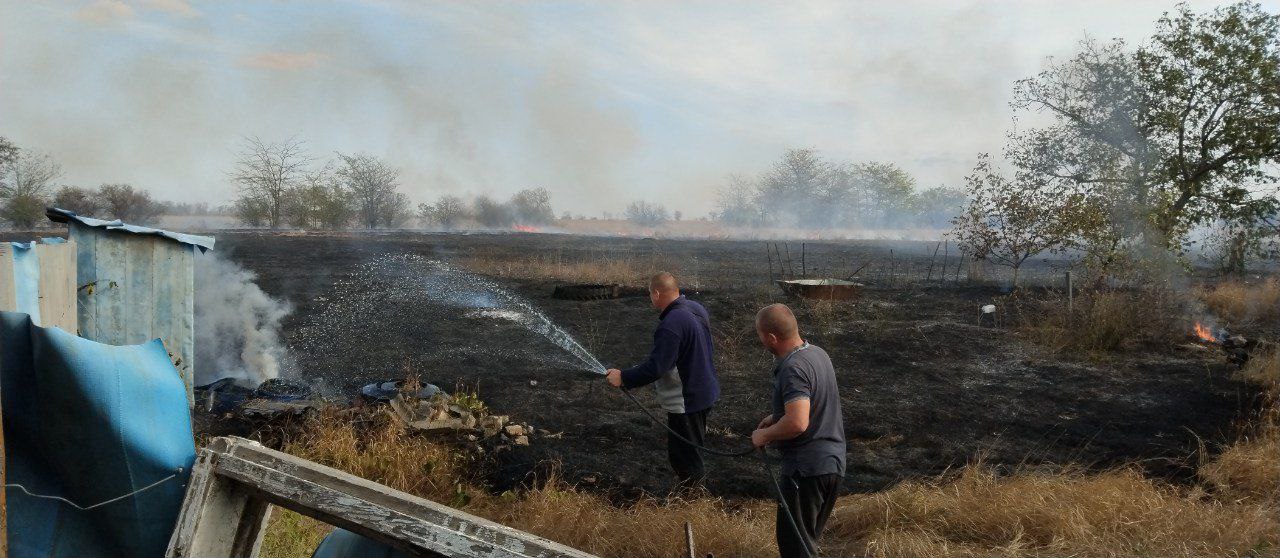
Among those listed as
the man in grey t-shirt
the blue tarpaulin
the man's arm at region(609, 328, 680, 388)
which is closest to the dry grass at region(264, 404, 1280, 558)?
the man's arm at region(609, 328, 680, 388)

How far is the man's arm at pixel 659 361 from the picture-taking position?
542 cm

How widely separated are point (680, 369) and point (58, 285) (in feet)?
13.5

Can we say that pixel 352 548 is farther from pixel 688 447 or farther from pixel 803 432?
pixel 688 447

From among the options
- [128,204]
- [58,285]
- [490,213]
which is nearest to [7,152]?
[128,204]

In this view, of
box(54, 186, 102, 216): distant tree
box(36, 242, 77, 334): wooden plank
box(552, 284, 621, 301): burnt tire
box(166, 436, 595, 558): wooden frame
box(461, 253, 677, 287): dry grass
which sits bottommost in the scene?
box(552, 284, 621, 301): burnt tire

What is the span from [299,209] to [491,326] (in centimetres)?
3992

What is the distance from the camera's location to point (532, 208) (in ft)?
291

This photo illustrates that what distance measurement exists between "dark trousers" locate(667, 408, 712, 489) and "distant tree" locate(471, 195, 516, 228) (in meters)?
78.7

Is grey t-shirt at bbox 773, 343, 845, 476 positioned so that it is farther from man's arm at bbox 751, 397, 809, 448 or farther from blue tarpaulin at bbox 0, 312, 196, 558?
blue tarpaulin at bbox 0, 312, 196, 558

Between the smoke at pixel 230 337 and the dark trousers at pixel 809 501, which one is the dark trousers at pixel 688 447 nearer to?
the dark trousers at pixel 809 501

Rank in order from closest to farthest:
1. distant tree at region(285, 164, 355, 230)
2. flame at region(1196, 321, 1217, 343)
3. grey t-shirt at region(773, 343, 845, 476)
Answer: grey t-shirt at region(773, 343, 845, 476) < flame at region(1196, 321, 1217, 343) < distant tree at region(285, 164, 355, 230)

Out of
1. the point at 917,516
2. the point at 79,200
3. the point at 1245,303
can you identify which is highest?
the point at 79,200

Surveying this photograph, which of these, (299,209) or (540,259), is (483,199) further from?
(540,259)

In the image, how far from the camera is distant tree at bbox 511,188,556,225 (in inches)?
3438
